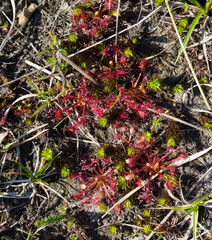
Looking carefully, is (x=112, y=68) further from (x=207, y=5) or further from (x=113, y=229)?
(x=113, y=229)

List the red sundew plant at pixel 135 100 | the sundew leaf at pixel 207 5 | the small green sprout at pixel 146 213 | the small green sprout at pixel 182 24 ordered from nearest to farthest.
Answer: the sundew leaf at pixel 207 5 → the small green sprout at pixel 182 24 → the red sundew plant at pixel 135 100 → the small green sprout at pixel 146 213

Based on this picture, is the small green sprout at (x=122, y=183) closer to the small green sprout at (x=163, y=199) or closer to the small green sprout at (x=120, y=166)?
the small green sprout at (x=120, y=166)

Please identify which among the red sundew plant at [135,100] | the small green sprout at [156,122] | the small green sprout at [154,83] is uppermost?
the small green sprout at [154,83]

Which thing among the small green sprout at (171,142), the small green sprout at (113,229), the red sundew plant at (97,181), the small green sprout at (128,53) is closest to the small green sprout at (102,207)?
the red sundew plant at (97,181)

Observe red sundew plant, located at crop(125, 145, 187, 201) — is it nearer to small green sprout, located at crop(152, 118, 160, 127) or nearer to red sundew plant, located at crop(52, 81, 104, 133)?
small green sprout, located at crop(152, 118, 160, 127)

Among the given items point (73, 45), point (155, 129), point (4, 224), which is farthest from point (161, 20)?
point (4, 224)

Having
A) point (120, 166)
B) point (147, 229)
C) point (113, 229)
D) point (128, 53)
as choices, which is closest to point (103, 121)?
point (120, 166)

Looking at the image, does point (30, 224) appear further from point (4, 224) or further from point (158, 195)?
point (158, 195)
